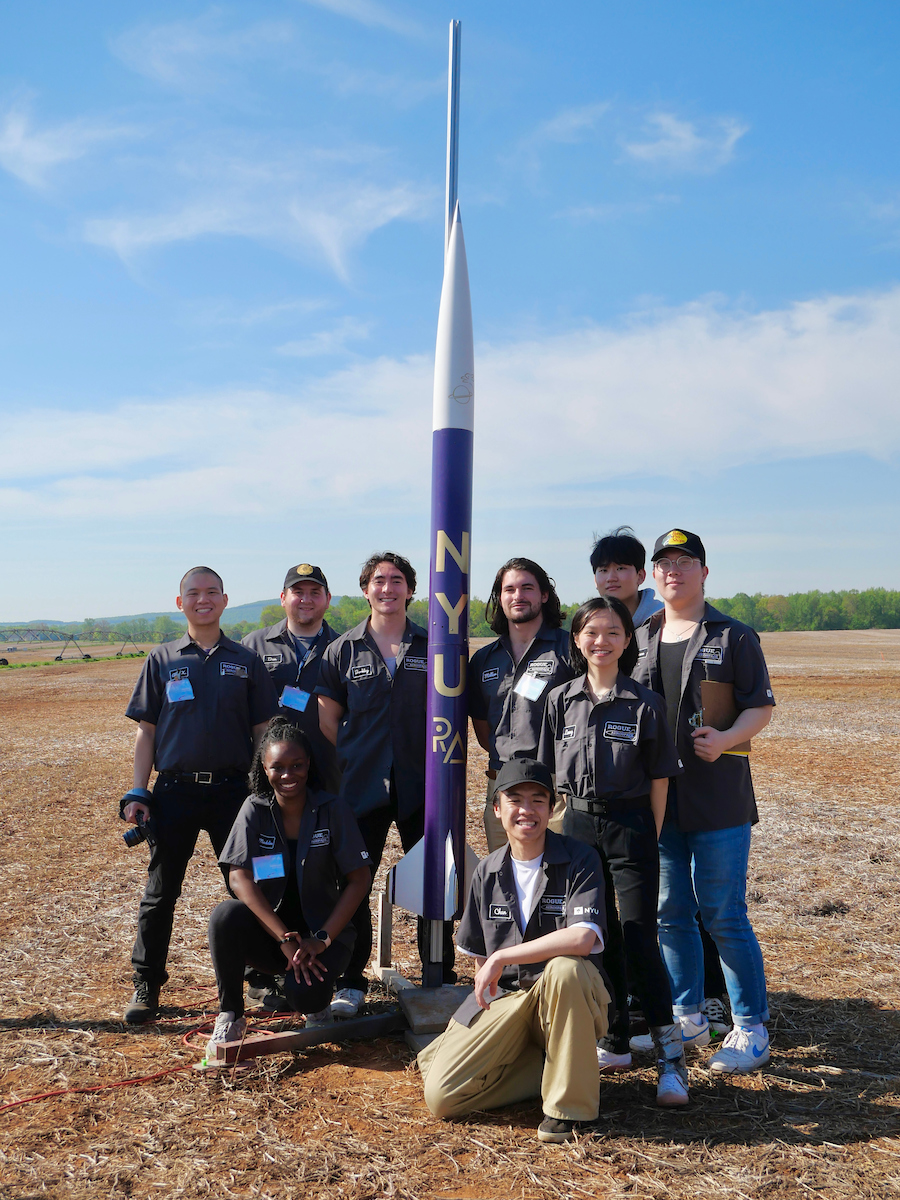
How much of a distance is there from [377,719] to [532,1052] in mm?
2185

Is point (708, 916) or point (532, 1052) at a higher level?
point (708, 916)

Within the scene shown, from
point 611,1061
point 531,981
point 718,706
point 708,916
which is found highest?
point 718,706

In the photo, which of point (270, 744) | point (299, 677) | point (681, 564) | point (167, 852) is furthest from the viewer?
point (299, 677)

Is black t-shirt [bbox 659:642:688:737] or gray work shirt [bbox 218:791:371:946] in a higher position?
black t-shirt [bbox 659:642:688:737]

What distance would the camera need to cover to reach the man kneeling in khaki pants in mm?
3910

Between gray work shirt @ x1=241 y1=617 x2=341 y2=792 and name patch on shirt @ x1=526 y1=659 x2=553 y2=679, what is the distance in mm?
1592

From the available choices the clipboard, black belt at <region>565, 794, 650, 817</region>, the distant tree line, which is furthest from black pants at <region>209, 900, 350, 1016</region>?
the distant tree line

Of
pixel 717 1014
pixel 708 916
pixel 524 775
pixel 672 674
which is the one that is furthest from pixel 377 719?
pixel 717 1014

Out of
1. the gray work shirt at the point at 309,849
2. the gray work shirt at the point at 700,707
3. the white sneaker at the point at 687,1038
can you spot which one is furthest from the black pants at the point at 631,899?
the gray work shirt at the point at 309,849

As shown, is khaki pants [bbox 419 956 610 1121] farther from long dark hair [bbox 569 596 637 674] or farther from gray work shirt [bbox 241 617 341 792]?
gray work shirt [bbox 241 617 341 792]

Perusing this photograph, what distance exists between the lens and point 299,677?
6.23m

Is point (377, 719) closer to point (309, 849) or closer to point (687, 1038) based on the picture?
point (309, 849)

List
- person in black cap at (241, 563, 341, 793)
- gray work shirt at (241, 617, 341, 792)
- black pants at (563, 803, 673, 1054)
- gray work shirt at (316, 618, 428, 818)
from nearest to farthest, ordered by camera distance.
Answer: black pants at (563, 803, 673, 1054), gray work shirt at (316, 618, 428, 818), gray work shirt at (241, 617, 341, 792), person in black cap at (241, 563, 341, 793)

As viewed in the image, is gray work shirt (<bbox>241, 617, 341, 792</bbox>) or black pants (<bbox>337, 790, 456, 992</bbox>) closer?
black pants (<bbox>337, 790, 456, 992</bbox>)
